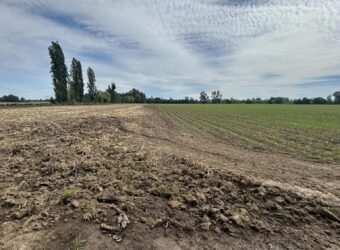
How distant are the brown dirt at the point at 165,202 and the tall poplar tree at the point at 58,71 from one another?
2110 inches

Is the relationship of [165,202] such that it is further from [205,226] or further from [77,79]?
[77,79]

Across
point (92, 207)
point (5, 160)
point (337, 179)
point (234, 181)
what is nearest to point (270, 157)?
point (337, 179)

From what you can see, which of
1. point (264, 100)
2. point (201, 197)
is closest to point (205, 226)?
point (201, 197)

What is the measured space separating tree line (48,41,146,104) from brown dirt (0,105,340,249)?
53.9 m

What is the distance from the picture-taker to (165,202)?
4086mm

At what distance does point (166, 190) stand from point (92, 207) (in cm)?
137

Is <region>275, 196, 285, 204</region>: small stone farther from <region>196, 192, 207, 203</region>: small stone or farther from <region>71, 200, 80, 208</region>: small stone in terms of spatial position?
<region>71, 200, 80, 208</region>: small stone

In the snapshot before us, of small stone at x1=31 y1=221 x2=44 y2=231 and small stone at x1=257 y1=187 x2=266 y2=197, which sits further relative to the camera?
small stone at x1=257 y1=187 x2=266 y2=197

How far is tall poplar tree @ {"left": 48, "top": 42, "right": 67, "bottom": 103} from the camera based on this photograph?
180ft

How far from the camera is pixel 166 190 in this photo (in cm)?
448

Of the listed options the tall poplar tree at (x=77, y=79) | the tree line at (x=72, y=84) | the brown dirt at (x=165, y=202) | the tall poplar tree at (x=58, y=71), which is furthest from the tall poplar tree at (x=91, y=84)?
the brown dirt at (x=165, y=202)

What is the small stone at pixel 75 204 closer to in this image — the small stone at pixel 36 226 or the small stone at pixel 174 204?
the small stone at pixel 36 226

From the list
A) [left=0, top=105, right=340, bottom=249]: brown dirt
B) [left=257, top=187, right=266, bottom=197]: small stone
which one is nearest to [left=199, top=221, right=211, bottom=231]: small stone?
[left=0, top=105, right=340, bottom=249]: brown dirt

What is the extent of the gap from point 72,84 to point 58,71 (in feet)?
35.8
